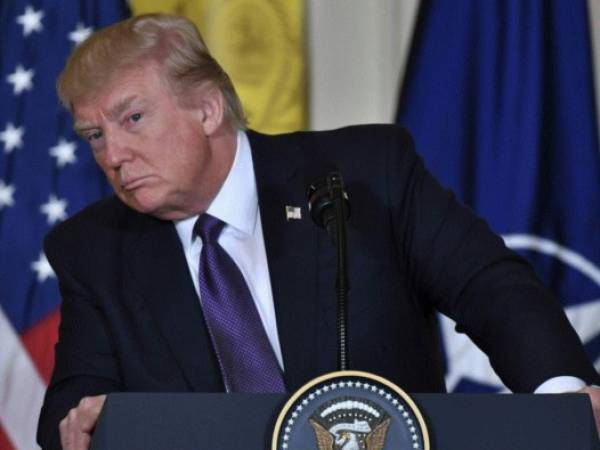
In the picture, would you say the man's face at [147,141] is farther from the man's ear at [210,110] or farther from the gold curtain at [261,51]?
the gold curtain at [261,51]

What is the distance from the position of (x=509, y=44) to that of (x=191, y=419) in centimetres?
220

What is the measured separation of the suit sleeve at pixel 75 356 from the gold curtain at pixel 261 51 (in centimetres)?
105

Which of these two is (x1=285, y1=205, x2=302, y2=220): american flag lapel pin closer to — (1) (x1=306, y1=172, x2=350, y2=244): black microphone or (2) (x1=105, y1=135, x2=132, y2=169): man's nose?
(2) (x1=105, y1=135, x2=132, y2=169): man's nose

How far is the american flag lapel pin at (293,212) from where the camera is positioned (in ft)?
8.13

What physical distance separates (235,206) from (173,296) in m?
0.22

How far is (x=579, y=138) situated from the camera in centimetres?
348

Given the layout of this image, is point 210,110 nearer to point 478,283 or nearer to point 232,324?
point 232,324

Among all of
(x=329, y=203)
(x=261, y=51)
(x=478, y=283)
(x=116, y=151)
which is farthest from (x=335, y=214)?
(x=261, y=51)

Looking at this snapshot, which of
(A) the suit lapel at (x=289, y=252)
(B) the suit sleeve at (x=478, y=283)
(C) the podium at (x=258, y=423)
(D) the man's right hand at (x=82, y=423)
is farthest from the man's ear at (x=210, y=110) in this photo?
(C) the podium at (x=258, y=423)

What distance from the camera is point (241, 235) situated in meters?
2.50

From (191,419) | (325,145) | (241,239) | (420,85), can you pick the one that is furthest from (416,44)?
(191,419)

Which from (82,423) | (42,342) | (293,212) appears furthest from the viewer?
(42,342)

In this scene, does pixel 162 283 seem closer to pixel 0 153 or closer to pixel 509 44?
pixel 0 153

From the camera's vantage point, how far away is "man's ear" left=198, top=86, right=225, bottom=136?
8.20 feet
